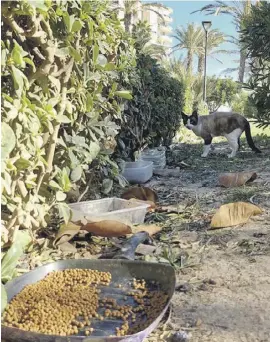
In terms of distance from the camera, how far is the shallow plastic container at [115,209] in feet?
11.2

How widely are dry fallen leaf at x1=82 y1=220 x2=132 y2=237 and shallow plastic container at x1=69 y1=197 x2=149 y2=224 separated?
17 cm

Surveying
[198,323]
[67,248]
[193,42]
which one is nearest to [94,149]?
[67,248]

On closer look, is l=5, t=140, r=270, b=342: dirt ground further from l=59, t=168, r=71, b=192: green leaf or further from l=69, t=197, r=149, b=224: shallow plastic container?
l=59, t=168, r=71, b=192: green leaf

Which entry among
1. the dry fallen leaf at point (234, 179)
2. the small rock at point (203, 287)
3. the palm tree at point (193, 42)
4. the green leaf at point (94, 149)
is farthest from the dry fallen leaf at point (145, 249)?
the palm tree at point (193, 42)

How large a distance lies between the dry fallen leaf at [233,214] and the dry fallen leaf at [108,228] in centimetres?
77

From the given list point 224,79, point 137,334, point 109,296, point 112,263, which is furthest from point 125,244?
point 224,79

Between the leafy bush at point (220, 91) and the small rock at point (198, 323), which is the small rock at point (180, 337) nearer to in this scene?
the small rock at point (198, 323)

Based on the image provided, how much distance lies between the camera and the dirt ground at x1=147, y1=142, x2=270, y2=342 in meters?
2.03

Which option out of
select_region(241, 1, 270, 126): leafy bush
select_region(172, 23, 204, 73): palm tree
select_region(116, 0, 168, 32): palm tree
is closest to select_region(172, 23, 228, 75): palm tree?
select_region(172, 23, 204, 73): palm tree

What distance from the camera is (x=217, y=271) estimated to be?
8.79 feet

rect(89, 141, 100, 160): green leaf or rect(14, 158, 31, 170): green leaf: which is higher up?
rect(14, 158, 31, 170): green leaf

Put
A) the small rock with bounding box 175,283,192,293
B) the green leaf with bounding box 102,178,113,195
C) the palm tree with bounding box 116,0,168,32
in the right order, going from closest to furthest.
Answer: the small rock with bounding box 175,283,192,293, the green leaf with bounding box 102,178,113,195, the palm tree with bounding box 116,0,168,32

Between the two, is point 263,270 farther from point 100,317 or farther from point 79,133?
point 79,133

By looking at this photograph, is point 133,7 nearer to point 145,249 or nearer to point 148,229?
point 148,229
